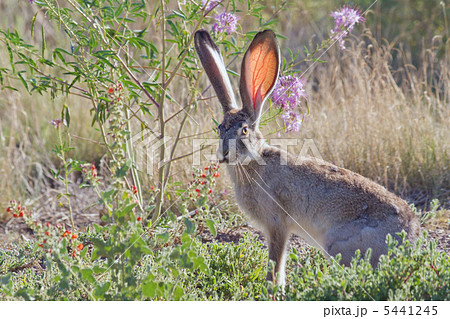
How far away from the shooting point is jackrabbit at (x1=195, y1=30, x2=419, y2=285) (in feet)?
13.3

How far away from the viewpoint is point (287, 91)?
4.69 metres

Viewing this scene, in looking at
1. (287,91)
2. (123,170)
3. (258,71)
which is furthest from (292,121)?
(123,170)

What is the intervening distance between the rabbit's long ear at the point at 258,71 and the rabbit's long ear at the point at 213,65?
0.23 metres

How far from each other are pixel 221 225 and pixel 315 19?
7.33 metres

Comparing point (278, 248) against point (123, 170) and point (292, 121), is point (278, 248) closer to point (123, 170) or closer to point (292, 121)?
point (292, 121)

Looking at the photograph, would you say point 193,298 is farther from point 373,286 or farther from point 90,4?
point 90,4

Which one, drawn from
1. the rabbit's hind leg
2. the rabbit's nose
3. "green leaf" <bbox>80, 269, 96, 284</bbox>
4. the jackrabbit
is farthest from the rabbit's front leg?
"green leaf" <bbox>80, 269, 96, 284</bbox>

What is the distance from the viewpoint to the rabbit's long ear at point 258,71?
4301 mm

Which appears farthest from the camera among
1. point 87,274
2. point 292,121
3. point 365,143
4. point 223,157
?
point 365,143

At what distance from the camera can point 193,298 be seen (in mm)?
3557

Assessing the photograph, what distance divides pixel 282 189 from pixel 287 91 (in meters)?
0.82

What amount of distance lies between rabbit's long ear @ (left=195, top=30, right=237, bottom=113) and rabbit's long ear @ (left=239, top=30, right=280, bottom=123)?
8.9 inches

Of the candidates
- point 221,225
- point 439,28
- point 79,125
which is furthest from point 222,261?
point 439,28

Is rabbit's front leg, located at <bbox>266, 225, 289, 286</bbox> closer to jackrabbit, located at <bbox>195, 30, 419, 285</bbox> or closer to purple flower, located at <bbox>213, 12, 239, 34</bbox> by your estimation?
jackrabbit, located at <bbox>195, 30, 419, 285</bbox>
